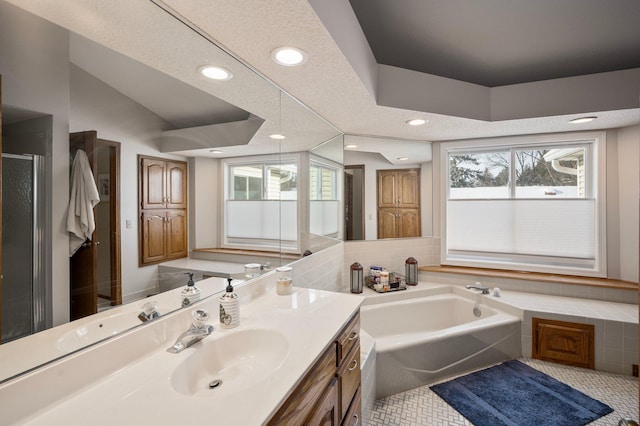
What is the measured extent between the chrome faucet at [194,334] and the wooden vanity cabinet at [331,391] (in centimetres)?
45

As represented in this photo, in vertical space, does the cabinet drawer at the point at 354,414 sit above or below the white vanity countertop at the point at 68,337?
below

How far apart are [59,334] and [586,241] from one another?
4.15 metres

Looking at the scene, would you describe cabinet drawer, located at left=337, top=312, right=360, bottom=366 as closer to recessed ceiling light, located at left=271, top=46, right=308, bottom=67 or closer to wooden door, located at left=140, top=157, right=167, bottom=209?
wooden door, located at left=140, top=157, right=167, bottom=209

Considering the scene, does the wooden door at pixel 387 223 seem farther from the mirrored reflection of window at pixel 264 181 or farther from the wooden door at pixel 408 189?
the mirrored reflection of window at pixel 264 181

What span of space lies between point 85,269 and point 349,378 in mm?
1229

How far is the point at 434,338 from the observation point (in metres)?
2.30

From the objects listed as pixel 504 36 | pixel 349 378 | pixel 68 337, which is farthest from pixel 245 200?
pixel 504 36

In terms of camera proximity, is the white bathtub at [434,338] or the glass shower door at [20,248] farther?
the white bathtub at [434,338]

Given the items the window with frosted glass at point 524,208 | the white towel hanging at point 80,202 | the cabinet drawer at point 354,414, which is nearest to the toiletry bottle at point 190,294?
the white towel hanging at point 80,202

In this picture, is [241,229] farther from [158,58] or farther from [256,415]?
[256,415]

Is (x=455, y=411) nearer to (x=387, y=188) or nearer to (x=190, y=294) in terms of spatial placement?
(x=190, y=294)

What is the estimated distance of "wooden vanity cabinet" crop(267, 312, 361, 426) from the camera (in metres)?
0.94

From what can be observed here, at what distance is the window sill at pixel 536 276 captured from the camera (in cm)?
279

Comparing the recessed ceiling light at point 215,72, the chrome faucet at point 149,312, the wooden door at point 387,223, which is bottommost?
the chrome faucet at point 149,312
